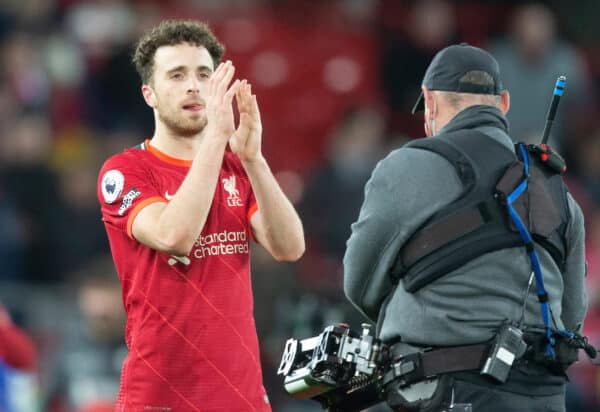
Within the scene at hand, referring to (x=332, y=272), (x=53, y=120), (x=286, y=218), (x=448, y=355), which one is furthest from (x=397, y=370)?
(x=53, y=120)

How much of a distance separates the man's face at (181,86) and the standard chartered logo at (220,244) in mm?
460

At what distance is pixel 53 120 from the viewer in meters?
11.7

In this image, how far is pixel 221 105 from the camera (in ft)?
16.7

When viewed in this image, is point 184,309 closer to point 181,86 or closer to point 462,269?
point 181,86

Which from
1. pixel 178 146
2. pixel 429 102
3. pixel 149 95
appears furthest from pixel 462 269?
pixel 149 95

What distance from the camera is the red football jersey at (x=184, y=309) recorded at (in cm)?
504

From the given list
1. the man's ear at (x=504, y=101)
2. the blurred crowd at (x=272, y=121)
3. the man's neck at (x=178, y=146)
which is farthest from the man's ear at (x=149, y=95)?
the blurred crowd at (x=272, y=121)

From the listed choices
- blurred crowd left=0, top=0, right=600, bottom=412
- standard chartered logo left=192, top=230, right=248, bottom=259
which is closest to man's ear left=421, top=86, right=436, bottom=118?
standard chartered logo left=192, top=230, right=248, bottom=259

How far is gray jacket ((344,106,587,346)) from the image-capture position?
496cm

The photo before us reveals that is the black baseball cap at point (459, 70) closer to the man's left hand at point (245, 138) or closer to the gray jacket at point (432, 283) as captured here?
the gray jacket at point (432, 283)

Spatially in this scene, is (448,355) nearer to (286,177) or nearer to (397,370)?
(397,370)

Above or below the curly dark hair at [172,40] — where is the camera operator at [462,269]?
below

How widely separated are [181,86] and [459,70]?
1.13 m

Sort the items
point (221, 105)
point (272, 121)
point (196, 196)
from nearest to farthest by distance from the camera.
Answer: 1. point (196, 196)
2. point (221, 105)
3. point (272, 121)
